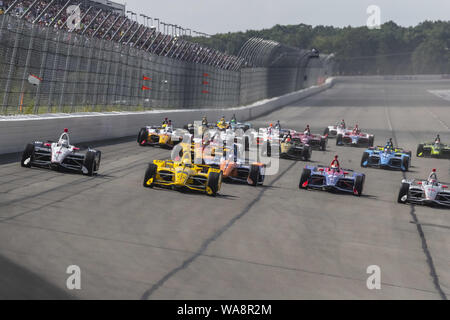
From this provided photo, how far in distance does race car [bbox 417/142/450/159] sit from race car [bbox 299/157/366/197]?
38.9 ft

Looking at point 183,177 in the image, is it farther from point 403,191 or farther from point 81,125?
point 81,125

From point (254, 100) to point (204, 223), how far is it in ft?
149

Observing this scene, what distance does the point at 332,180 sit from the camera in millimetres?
16422

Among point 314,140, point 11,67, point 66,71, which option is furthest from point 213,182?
point 314,140

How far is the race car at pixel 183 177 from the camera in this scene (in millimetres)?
14523

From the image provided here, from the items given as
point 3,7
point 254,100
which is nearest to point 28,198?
point 3,7

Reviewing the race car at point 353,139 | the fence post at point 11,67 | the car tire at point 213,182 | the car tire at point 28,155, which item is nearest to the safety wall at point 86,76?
the fence post at point 11,67

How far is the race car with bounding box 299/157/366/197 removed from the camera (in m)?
16.3

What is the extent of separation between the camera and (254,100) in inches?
2228

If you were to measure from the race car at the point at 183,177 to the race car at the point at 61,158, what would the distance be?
1718 mm

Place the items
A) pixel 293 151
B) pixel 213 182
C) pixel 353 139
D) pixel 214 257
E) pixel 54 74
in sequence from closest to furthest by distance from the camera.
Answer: pixel 214 257
pixel 213 182
pixel 54 74
pixel 293 151
pixel 353 139

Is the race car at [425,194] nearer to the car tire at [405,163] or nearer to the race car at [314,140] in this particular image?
the car tire at [405,163]
